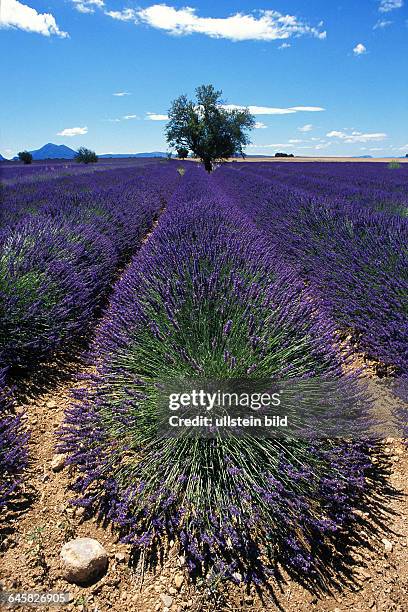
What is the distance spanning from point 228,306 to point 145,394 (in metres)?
0.71

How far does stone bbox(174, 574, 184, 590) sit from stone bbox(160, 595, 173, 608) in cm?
5

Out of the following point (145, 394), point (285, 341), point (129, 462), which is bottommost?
point (129, 462)

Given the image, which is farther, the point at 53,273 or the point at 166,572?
the point at 53,273

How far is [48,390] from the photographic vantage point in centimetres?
260

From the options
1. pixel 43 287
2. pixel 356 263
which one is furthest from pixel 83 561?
Answer: pixel 356 263

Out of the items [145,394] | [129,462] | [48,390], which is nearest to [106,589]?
[129,462]

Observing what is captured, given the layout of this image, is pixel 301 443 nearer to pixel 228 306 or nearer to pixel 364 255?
pixel 228 306

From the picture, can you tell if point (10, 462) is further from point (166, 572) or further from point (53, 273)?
point (53, 273)

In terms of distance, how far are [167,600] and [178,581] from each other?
0.07 m

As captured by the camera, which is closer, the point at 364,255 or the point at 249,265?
the point at 249,265

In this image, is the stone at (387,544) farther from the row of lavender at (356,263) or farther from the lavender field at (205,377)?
the row of lavender at (356,263)

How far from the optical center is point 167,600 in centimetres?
131

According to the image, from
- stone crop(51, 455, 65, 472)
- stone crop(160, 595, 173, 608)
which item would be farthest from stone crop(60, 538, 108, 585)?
stone crop(51, 455, 65, 472)

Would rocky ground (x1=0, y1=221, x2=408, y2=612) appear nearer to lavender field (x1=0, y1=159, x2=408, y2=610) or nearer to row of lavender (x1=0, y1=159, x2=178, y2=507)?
lavender field (x1=0, y1=159, x2=408, y2=610)
